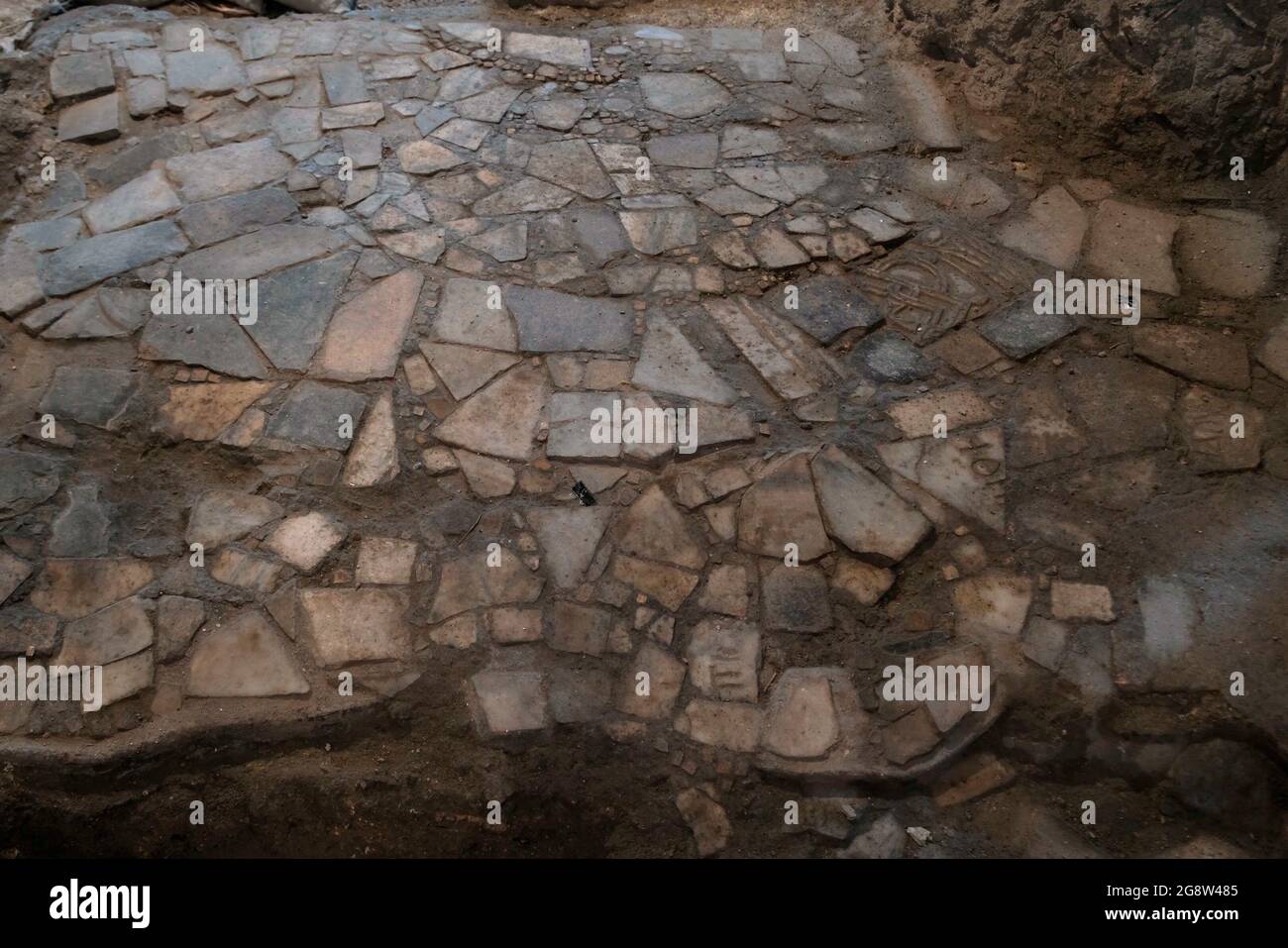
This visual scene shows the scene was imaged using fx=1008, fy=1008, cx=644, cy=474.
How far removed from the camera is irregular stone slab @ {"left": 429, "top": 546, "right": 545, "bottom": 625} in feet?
10.8

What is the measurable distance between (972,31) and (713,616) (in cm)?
368

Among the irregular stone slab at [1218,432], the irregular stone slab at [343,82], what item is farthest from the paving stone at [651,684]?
the irregular stone slab at [343,82]

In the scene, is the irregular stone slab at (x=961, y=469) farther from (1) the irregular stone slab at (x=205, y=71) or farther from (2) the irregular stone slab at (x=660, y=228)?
(1) the irregular stone slab at (x=205, y=71)

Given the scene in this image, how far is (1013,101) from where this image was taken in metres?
5.10

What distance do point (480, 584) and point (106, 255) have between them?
2445 millimetres

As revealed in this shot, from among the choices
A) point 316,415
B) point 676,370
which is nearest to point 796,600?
point 676,370

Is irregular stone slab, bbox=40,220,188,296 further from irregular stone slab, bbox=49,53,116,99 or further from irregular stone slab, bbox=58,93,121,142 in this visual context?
irregular stone slab, bbox=49,53,116,99

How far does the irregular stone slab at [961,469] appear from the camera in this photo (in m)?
3.53

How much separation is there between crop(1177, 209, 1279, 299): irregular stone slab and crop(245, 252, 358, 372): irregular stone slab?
3.61 metres

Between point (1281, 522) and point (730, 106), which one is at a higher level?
point (730, 106)

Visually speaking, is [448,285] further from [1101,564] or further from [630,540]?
[1101,564]

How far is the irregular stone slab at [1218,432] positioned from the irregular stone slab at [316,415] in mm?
3071

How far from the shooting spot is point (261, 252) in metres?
4.39

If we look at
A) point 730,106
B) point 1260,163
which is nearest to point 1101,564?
point 1260,163
